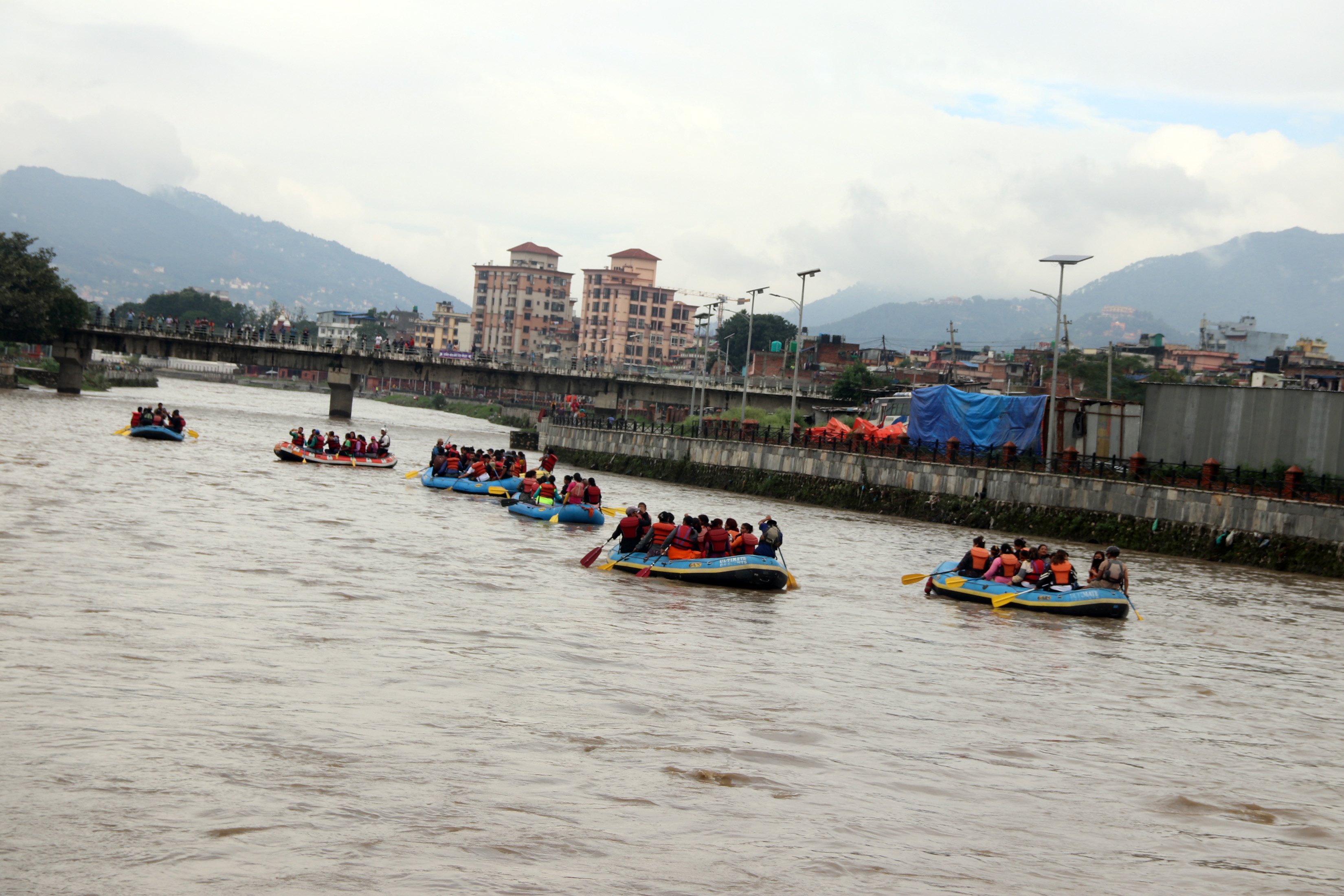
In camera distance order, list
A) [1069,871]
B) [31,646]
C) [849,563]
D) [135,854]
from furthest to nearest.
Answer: [849,563] < [31,646] < [1069,871] < [135,854]

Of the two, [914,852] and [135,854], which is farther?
[914,852]

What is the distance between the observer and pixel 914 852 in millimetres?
10484

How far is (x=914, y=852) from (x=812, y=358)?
119m

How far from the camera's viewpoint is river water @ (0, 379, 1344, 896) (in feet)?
31.9

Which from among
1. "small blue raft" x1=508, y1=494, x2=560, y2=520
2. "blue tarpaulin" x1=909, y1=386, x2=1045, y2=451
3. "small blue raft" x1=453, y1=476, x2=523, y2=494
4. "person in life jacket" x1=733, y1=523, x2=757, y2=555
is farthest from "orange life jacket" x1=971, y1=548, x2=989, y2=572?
"blue tarpaulin" x1=909, y1=386, x2=1045, y2=451

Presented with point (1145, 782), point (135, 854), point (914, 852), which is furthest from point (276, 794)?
point (1145, 782)

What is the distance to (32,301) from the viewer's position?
89688mm

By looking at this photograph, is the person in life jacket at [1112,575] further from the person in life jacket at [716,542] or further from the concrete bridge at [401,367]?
the concrete bridge at [401,367]

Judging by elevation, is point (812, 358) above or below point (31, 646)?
above

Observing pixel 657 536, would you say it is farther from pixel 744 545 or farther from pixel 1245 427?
pixel 1245 427

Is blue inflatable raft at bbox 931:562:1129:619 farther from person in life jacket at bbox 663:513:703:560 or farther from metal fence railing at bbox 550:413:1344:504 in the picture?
metal fence railing at bbox 550:413:1344:504

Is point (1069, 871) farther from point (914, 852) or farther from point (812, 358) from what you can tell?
point (812, 358)

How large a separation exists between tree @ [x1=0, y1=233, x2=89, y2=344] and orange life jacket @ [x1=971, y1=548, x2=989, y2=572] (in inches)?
3287

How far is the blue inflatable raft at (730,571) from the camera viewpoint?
84.2 ft
